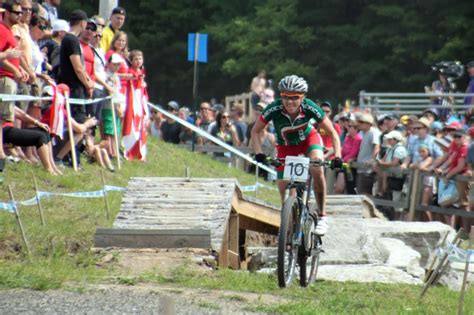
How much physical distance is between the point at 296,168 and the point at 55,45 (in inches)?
249

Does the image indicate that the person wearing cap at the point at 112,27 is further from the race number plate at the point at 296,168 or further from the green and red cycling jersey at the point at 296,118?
Answer: the race number plate at the point at 296,168

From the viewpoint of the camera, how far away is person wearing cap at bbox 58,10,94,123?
16016 mm

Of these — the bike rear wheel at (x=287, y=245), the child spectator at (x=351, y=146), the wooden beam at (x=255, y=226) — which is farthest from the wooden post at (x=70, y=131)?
the child spectator at (x=351, y=146)

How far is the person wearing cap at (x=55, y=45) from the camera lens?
1664cm

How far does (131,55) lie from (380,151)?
558 centimetres

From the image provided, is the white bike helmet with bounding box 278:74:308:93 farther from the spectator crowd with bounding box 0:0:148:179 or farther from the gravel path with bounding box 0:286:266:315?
the spectator crowd with bounding box 0:0:148:179

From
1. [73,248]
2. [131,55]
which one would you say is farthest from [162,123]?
[73,248]

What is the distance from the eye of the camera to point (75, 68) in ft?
53.2

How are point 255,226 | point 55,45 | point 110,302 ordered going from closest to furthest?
point 110,302
point 255,226
point 55,45

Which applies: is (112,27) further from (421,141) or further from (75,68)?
(421,141)

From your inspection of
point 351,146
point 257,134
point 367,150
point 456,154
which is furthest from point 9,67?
point 351,146

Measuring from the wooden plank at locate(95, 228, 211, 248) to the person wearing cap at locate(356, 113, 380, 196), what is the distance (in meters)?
9.78

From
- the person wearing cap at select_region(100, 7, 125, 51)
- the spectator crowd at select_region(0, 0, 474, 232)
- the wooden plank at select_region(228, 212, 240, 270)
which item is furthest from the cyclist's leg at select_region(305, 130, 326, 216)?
the person wearing cap at select_region(100, 7, 125, 51)

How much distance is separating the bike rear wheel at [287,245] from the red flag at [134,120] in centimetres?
794
